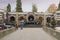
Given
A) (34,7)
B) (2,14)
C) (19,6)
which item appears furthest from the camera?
(34,7)

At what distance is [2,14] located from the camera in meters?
89.7

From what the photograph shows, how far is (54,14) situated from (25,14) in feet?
38.4

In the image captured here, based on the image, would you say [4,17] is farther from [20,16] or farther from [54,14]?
[54,14]

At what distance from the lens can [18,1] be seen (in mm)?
112062

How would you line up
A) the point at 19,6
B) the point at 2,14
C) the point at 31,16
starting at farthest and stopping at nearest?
1. the point at 19,6
2. the point at 31,16
3. the point at 2,14

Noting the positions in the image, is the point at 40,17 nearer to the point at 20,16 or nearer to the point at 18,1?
the point at 20,16

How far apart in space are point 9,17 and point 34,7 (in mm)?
44916

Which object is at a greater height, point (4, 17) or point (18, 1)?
point (18, 1)

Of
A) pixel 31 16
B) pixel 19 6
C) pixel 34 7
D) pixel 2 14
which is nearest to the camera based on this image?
pixel 2 14

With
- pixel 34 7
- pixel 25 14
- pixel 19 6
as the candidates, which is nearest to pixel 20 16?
pixel 25 14

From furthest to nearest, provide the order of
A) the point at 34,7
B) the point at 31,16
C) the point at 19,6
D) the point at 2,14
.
Answer: the point at 34,7 → the point at 19,6 → the point at 31,16 → the point at 2,14

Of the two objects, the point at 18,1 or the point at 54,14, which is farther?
the point at 18,1

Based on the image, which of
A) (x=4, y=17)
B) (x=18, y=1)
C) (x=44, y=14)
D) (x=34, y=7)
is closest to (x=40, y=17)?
(x=44, y=14)

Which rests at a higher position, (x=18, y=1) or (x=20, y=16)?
(x=18, y=1)
